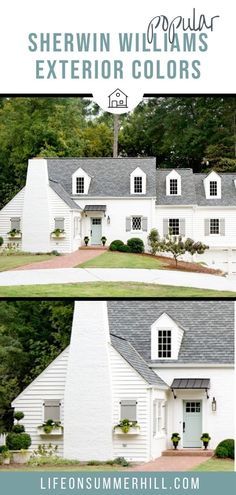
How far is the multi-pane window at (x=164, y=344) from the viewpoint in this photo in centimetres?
1299

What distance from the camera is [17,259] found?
12.4m

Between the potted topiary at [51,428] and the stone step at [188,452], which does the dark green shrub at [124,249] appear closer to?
the potted topiary at [51,428]

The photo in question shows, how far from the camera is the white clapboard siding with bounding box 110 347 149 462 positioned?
12469mm

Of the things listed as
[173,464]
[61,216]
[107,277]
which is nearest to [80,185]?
[61,216]

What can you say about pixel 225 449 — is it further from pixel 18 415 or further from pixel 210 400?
pixel 18 415

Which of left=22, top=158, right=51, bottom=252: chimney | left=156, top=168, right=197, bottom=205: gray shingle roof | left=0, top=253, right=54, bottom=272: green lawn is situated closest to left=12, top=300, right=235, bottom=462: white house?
left=0, top=253, right=54, bottom=272: green lawn

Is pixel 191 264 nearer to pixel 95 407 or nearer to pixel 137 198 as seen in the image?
pixel 137 198

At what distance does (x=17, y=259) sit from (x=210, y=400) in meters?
2.32

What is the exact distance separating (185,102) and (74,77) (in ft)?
3.56

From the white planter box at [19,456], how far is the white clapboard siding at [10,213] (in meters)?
1.90

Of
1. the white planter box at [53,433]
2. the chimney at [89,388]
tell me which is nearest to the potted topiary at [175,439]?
the chimney at [89,388]

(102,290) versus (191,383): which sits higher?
(102,290)

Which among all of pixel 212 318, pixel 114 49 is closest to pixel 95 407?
pixel 212 318

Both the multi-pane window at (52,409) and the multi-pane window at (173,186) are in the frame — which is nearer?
the multi-pane window at (52,409)
